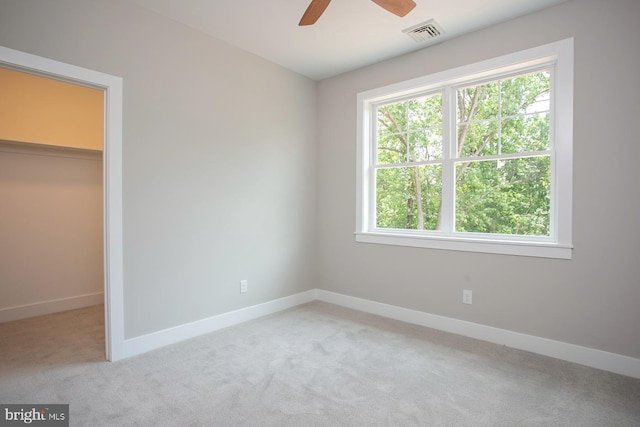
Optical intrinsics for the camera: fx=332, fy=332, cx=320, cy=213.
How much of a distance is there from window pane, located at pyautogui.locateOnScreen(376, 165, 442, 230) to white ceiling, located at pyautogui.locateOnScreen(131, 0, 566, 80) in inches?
49.0

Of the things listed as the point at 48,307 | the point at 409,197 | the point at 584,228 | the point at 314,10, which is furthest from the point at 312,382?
the point at 48,307

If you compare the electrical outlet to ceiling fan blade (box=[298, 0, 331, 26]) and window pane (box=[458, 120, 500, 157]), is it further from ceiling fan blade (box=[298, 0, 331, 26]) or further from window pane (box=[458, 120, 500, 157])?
ceiling fan blade (box=[298, 0, 331, 26])

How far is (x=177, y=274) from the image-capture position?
2.96 m

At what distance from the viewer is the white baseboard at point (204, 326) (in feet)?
8.83

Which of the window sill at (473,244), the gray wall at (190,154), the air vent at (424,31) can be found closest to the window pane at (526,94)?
the air vent at (424,31)

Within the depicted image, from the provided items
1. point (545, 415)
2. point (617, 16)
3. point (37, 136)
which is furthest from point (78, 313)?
point (617, 16)

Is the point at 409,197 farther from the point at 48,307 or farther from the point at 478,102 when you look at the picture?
the point at 48,307

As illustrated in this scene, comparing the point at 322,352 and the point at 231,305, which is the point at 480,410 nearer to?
the point at 322,352

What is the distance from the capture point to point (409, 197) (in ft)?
11.9

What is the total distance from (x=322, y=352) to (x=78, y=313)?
2899 millimetres

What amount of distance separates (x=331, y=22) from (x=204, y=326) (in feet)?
9.73

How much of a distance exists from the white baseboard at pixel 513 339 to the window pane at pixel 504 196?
873 mm

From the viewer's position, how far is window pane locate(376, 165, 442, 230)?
3430 millimetres
